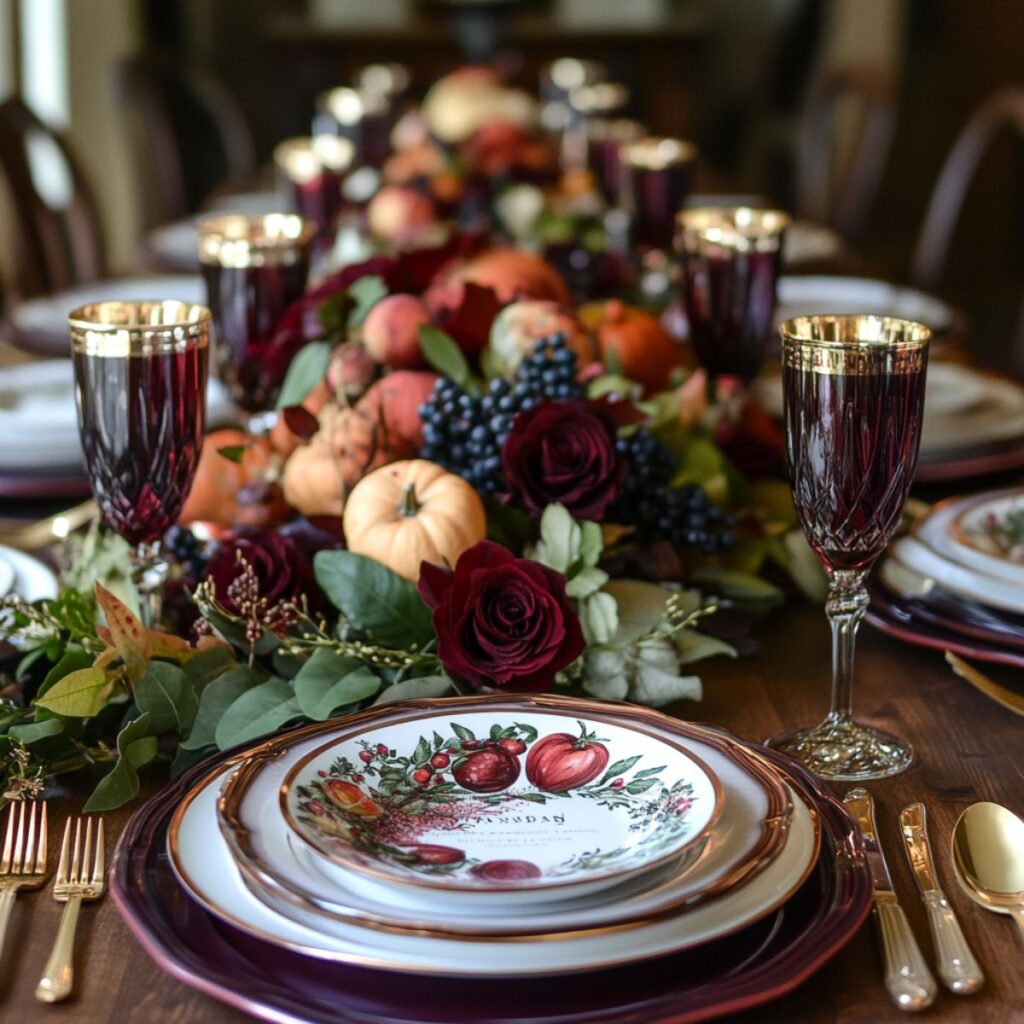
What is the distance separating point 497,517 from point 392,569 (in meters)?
0.10

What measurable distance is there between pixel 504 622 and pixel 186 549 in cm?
24

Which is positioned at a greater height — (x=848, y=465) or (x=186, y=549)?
(x=848, y=465)

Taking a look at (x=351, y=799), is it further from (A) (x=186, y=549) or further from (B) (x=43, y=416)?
(B) (x=43, y=416)

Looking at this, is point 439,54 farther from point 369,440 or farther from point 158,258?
point 369,440

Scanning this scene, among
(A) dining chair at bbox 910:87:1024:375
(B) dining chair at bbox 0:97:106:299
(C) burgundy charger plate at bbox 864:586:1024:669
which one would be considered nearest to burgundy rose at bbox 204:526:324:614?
(C) burgundy charger plate at bbox 864:586:1024:669

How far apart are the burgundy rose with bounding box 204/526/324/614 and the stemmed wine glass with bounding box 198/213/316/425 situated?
0.26 metres

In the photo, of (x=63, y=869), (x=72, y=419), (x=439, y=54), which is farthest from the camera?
(x=439, y=54)

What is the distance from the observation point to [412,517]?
83 centimetres

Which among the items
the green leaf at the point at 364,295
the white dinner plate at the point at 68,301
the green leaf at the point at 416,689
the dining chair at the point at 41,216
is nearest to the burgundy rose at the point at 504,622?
the green leaf at the point at 416,689

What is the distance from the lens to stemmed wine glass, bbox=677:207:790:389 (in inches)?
44.3

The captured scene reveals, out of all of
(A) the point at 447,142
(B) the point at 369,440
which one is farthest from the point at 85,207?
(B) the point at 369,440

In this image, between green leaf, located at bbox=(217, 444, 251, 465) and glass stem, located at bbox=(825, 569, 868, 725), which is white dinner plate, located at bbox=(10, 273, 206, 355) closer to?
green leaf, located at bbox=(217, 444, 251, 465)

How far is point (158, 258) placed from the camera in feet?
7.51

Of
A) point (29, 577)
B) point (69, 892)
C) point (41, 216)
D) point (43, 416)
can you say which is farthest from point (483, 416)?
point (41, 216)
